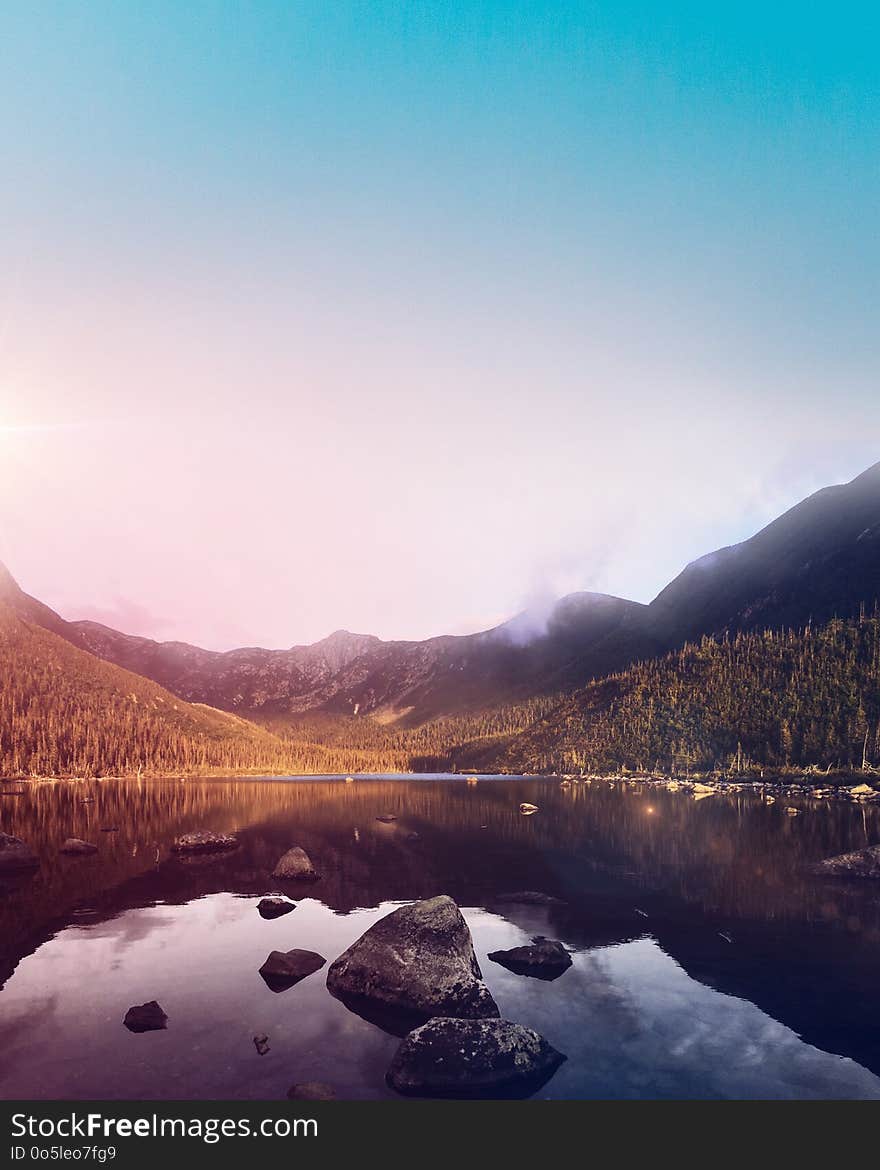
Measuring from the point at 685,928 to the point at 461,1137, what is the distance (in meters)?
29.7

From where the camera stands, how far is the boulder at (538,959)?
3472cm

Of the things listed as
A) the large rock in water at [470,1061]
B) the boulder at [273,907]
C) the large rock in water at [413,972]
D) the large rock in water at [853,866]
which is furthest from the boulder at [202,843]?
the large rock in water at [470,1061]

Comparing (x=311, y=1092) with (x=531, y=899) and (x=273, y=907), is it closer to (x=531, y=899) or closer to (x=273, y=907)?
(x=273, y=907)

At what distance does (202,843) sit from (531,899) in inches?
1664

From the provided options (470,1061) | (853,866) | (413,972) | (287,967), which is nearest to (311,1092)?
(470,1061)

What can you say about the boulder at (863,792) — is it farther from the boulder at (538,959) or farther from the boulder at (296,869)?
the boulder at (538,959)

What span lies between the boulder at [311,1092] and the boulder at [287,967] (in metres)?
12.4

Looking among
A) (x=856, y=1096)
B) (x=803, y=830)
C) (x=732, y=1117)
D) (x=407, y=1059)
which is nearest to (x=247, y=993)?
(x=407, y=1059)

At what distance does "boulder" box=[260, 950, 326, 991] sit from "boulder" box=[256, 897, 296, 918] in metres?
11.9

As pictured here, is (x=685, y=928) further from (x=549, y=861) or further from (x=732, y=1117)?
(x=549, y=861)

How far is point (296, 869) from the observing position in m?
61.1

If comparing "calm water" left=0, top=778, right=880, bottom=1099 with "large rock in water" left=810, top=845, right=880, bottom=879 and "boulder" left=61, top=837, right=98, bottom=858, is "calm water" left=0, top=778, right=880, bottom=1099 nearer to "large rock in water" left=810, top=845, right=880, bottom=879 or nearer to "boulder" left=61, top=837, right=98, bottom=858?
"boulder" left=61, top=837, right=98, bottom=858

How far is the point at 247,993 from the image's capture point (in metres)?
31.3

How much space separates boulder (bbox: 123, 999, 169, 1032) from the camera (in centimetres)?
2672
